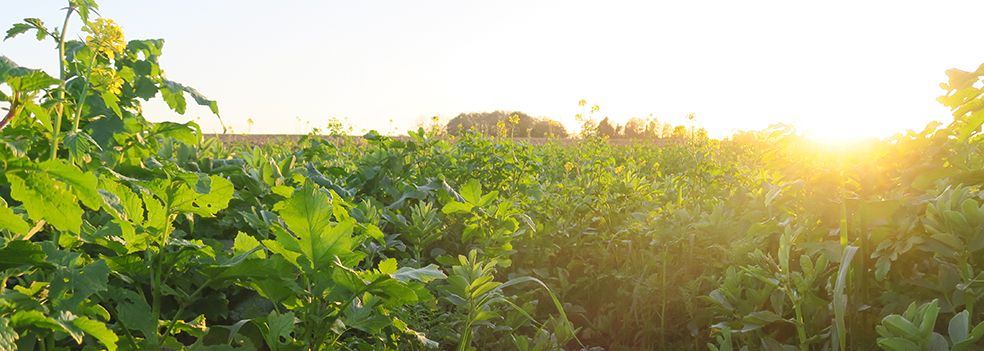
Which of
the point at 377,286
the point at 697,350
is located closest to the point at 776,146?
the point at 697,350

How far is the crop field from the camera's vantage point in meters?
0.99

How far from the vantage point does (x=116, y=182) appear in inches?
43.8

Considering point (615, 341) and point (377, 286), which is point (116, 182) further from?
point (615, 341)

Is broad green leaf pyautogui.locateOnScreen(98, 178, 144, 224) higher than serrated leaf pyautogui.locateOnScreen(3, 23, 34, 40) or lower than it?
lower

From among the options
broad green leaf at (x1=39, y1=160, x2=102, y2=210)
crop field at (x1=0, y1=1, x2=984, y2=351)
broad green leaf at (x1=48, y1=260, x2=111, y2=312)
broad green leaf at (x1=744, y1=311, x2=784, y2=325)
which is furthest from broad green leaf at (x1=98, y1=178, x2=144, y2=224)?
broad green leaf at (x1=744, y1=311, x2=784, y2=325)

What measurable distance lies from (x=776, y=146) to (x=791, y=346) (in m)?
0.72

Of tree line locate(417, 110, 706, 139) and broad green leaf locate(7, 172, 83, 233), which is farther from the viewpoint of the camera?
tree line locate(417, 110, 706, 139)

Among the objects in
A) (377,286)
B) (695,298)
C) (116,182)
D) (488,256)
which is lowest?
(695,298)

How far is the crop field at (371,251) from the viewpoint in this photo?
39.0 inches

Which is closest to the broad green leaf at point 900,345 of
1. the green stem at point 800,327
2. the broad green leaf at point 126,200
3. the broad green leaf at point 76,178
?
the green stem at point 800,327

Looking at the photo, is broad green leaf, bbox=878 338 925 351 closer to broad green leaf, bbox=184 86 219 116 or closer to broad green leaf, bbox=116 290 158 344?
broad green leaf, bbox=116 290 158 344

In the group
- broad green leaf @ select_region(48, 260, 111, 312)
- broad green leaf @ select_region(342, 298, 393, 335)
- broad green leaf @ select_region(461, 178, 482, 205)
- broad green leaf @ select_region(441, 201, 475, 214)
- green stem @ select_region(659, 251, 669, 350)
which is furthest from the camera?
green stem @ select_region(659, 251, 669, 350)

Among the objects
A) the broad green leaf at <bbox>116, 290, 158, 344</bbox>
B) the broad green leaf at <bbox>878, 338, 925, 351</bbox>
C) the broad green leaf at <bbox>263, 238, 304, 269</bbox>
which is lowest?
the broad green leaf at <bbox>878, 338, 925, 351</bbox>

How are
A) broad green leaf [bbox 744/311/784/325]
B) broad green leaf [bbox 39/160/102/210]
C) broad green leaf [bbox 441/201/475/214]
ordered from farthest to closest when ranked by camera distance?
1. broad green leaf [bbox 441/201/475/214]
2. broad green leaf [bbox 744/311/784/325]
3. broad green leaf [bbox 39/160/102/210]
